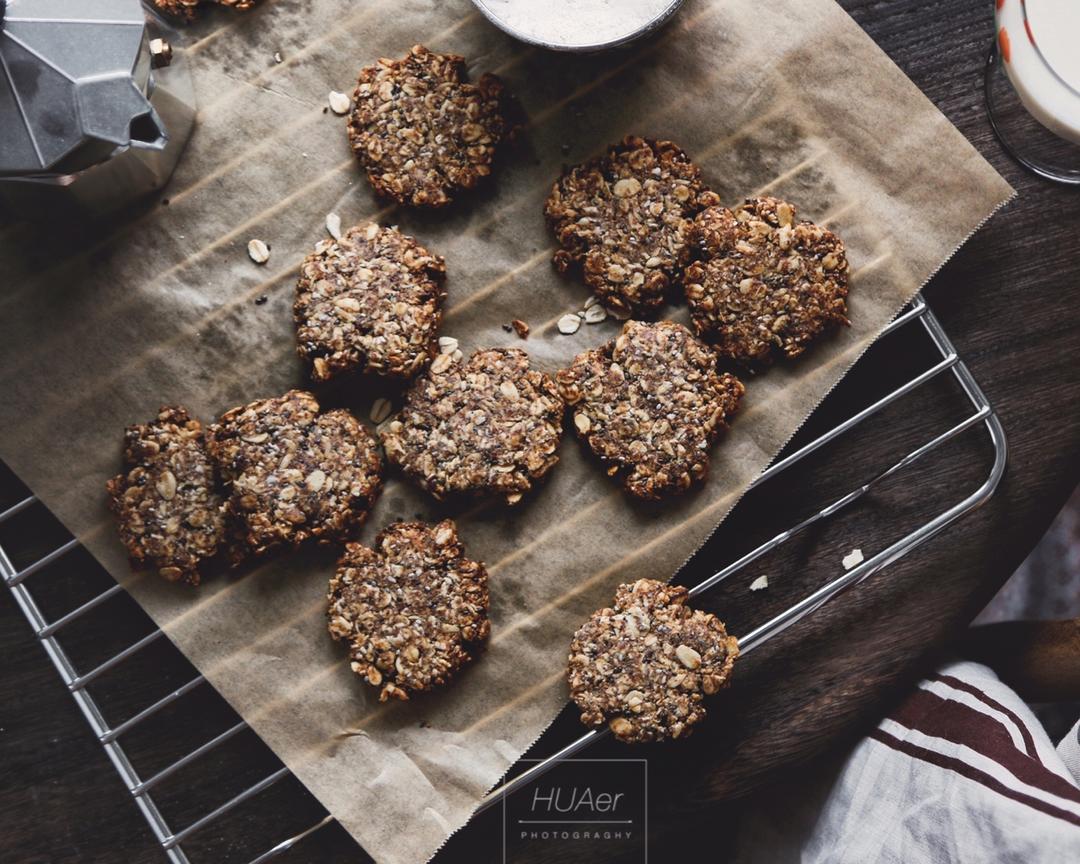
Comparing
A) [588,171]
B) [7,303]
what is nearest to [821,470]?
[588,171]

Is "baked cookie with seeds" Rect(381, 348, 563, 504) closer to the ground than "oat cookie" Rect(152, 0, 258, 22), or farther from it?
closer to the ground

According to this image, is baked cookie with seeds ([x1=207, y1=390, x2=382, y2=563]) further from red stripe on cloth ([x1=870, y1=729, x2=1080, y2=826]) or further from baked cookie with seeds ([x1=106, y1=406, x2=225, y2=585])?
red stripe on cloth ([x1=870, y1=729, x2=1080, y2=826])

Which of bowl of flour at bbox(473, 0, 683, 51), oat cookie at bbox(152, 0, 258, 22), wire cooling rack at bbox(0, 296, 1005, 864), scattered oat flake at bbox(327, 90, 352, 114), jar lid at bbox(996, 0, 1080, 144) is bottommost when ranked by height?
wire cooling rack at bbox(0, 296, 1005, 864)

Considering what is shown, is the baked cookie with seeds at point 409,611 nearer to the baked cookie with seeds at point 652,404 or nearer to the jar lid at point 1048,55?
the baked cookie with seeds at point 652,404

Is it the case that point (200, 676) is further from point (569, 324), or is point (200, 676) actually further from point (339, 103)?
point (339, 103)

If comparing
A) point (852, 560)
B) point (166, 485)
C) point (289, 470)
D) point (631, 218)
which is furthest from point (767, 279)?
point (166, 485)

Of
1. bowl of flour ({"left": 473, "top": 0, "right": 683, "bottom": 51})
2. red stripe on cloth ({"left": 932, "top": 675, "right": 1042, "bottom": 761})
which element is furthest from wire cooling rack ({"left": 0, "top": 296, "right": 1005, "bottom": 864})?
bowl of flour ({"left": 473, "top": 0, "right": 683, "bottom": 51})

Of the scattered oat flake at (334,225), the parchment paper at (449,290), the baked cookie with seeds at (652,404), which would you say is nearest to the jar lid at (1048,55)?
the parchment paper at (449,290)
